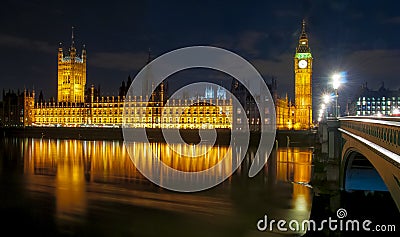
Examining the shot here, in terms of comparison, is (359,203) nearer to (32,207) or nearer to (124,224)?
(124,224)

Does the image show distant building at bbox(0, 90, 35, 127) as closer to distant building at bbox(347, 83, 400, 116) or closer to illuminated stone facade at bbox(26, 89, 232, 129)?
illuminated stone facade at bbox(26, 89, 232, 129)

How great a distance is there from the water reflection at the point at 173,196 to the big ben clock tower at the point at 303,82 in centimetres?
4662

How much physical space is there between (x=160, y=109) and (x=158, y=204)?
67.6 m

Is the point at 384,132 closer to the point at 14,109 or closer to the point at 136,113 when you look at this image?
the point at 136,113

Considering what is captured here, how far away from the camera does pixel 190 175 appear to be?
1393 inches

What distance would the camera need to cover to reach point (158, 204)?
24.3 meters

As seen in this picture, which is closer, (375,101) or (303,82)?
(303,82)

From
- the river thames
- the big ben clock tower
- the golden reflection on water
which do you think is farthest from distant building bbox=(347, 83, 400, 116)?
the river thames

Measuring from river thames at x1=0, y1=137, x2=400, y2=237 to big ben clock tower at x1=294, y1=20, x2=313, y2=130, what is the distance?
50.5m

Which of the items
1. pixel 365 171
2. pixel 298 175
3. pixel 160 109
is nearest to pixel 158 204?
pixel 298 175

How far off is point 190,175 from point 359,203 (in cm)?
1658

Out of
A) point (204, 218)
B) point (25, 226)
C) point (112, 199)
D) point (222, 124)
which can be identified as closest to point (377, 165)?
point (204, 218)

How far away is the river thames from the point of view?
19203 millimetres

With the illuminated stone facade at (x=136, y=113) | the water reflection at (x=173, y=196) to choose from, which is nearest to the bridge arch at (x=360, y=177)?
the water reflection at (x=173, y=196)
